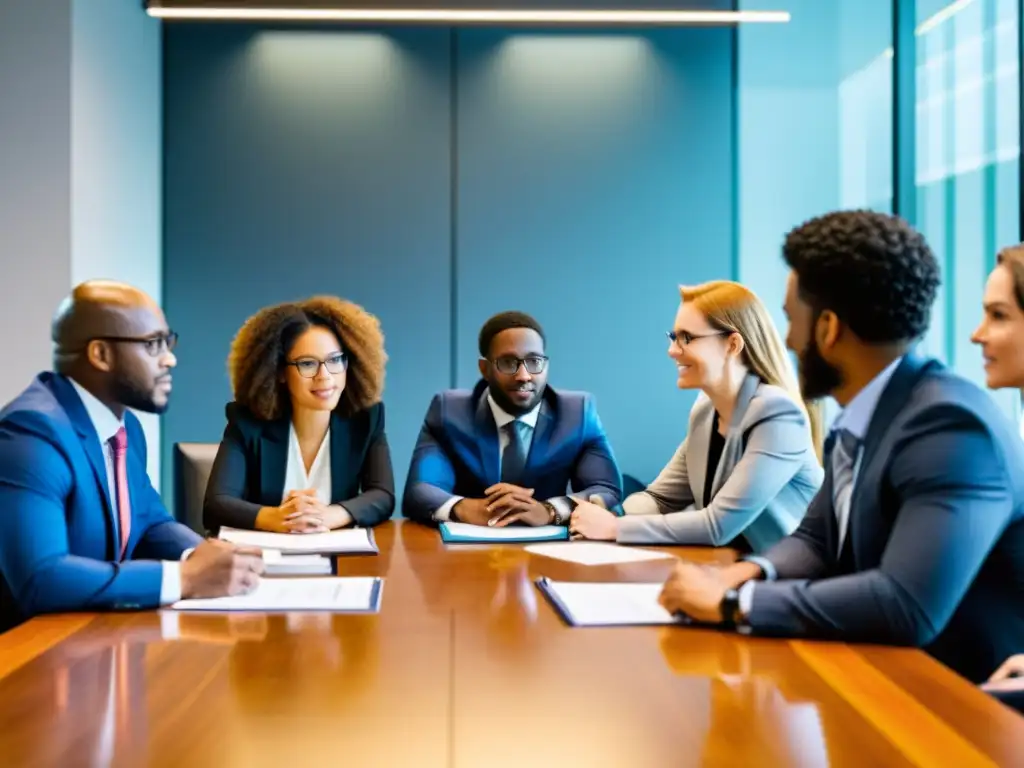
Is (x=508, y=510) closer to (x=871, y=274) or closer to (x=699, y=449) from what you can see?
(x=699, y=449)

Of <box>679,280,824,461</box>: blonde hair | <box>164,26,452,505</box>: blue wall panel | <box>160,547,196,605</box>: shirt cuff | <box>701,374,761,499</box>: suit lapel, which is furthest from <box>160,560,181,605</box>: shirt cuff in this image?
<box>164,26,452,505</box>: blue wall panel

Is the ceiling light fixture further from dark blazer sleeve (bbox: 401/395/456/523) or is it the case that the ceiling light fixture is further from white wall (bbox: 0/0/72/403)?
dark blazer sleeve (bbox: 401/395/456/523)

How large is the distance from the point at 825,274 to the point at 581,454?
1.60 m

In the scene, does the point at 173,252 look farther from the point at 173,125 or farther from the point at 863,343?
the point at 863,343

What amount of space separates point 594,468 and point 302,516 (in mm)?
947

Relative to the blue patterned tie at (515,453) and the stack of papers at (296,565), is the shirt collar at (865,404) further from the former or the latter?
the blue patterned tie at (515,453)

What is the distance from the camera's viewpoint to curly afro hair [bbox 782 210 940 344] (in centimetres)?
179

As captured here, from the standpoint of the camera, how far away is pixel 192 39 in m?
5.07

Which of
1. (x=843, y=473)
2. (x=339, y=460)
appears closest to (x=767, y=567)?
(x=843, y=473)

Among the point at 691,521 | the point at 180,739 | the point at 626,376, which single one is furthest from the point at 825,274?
the point at 626,376

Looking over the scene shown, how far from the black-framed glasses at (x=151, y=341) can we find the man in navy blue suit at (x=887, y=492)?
1238 mm

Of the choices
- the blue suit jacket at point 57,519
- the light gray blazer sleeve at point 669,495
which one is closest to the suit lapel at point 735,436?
the light gray blazer sleeve at point 669,495

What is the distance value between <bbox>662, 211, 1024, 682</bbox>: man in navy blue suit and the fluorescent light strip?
317cm

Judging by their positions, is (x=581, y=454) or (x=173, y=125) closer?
(x=581, y=454)
